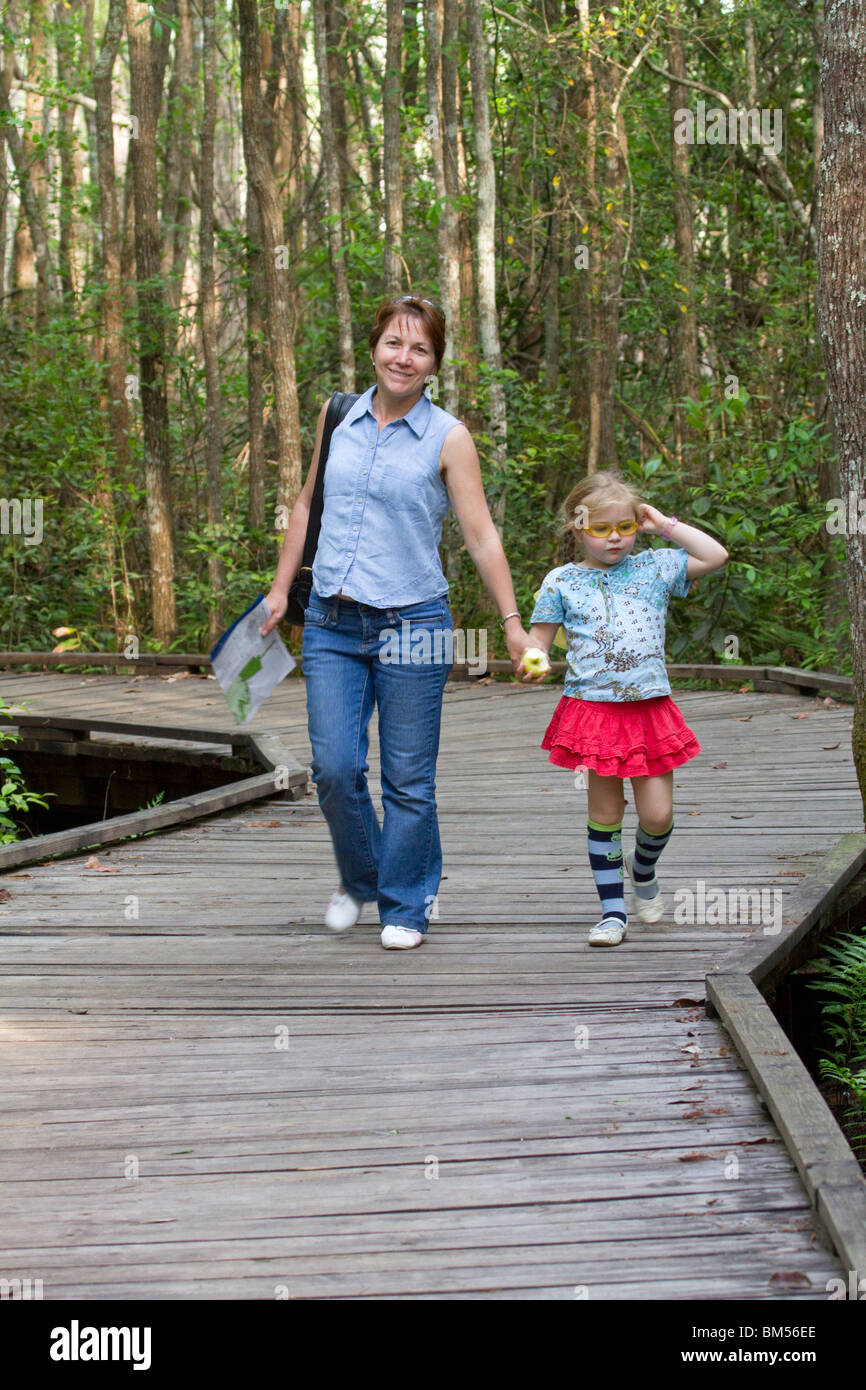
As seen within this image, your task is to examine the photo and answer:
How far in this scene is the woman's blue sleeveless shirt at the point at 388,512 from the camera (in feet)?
13.7

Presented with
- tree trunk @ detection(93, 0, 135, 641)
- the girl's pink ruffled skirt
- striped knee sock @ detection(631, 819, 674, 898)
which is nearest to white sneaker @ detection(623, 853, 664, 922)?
striped knee sock @ detection(631, 819, 674, 898)

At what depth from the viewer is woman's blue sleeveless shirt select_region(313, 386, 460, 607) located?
4.16 metres

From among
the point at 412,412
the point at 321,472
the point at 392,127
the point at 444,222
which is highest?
the point at 392,127

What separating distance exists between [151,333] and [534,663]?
9728 millimetres

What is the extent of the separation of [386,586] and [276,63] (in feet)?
37.3

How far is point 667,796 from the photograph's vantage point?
170 inches

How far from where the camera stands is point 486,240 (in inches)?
457

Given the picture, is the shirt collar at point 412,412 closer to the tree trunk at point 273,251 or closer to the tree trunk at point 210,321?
the tree trunk at point 273,251

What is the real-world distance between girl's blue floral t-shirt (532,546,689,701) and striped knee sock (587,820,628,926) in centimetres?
41

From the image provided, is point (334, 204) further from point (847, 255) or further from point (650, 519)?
point (650, 519)

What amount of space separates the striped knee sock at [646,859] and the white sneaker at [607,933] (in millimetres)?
190

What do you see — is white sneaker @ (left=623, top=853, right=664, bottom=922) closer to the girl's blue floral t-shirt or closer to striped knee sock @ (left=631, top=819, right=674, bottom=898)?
striped knee sock @ (left=631, top=819, right=674, bottom=898)

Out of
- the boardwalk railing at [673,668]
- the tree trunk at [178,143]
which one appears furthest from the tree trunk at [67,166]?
the boardwalk railing at [673,668]

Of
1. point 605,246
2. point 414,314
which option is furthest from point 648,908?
point 605,246
